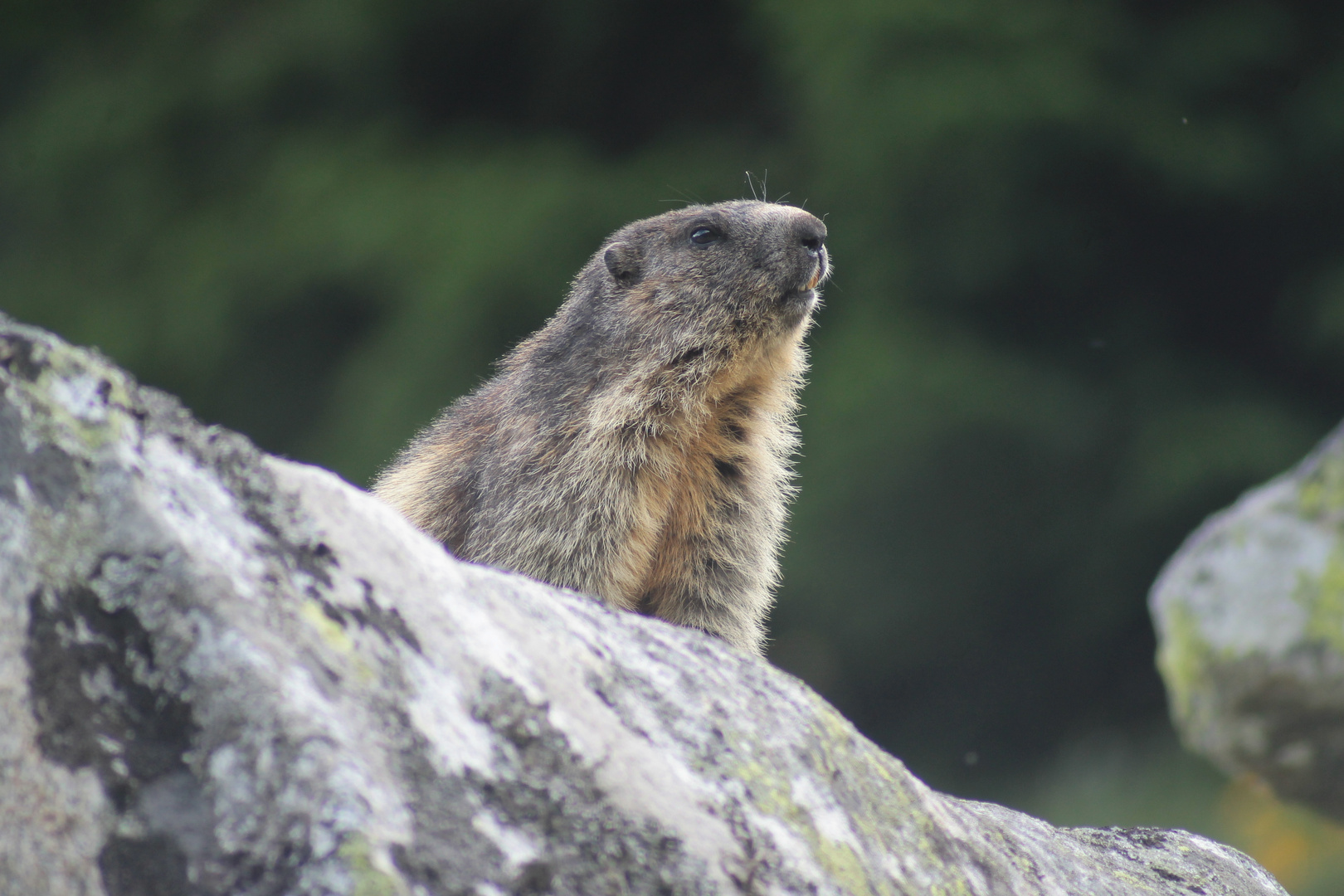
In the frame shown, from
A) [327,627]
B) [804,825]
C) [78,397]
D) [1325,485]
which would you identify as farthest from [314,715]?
[1325,485]

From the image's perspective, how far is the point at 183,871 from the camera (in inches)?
52.8

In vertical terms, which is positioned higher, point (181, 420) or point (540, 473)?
point (540, 473)

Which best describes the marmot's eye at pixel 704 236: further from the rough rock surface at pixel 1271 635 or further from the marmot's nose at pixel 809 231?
the rough rock surface at pixel 1271 635

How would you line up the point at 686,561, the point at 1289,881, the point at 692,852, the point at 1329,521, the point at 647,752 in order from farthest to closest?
the point at 1289,881 → the point at 1329,521 → the point at 686,561 → the point at 647,752 → the point at 692,852

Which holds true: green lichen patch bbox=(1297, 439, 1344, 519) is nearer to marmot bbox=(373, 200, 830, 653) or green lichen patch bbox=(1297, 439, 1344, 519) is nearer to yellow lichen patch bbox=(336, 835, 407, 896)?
marmot bbox=(373, 200, 830, 653)

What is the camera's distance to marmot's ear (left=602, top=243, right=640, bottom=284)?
4.48 meters

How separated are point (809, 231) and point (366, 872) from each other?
3.26 metres

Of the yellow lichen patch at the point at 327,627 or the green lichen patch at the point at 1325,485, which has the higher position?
the green lichen patch at the point at 1325,485

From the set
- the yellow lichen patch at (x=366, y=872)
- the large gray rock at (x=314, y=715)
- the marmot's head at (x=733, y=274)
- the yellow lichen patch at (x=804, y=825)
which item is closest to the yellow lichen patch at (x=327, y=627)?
the large gray rock at (x=314, y=715)

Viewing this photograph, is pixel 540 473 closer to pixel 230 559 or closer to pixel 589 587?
pixel 589 587

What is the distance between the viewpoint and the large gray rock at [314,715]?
4.44ft

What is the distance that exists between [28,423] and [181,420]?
0.23 m

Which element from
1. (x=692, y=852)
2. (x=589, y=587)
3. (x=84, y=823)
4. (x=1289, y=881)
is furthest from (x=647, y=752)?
(x=1289, y=881)

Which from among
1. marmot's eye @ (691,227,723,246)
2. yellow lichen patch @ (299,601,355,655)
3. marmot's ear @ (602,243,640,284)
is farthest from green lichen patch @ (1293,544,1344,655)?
yellow lichen patch @ (299,601,355,655)
